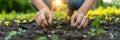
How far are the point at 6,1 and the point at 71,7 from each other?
17.1 ft

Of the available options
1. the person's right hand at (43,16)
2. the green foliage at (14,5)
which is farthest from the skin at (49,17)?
the green foliage at (14,5)

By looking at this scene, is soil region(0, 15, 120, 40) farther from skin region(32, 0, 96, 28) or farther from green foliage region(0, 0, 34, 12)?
green foliage region(0, 0, 34, 12)

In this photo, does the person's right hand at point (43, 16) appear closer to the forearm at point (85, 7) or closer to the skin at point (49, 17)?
the skin at point (49, 17)

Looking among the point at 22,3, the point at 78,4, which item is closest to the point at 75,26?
the point at 78,4

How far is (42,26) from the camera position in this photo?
345 centimetres

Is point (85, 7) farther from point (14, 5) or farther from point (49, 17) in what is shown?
point (14, 5)

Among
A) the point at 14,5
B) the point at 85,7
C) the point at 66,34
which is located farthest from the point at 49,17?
the point at 14,5

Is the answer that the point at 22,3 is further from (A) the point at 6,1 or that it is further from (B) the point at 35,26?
(B) the point at 35,26

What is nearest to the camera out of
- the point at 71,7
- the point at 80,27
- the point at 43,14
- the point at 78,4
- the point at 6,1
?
the point at 43,14

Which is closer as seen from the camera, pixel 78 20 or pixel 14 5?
pixel 78 20

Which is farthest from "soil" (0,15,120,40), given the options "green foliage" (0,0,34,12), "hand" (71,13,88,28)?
"green foliage" (0,0,34,12)

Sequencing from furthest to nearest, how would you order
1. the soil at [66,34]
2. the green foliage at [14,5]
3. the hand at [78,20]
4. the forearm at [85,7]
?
the green foliage at [14,5]
the forearm at [85,7]
the hand at [78,20]
the soil at [66,34]

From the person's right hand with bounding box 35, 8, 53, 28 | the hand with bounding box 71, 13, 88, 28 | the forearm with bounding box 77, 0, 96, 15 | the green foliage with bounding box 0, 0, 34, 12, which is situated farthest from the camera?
the green foliage with bounding box 0, 0, 34, 12

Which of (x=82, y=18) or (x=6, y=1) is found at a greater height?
(x=6, y=1)
